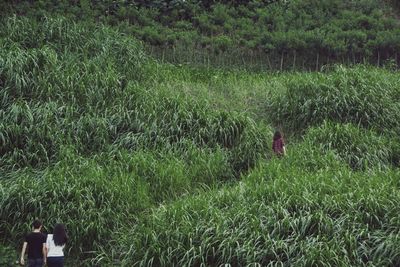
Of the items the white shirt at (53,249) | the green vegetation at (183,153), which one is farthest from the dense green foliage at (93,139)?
the white shirt at (53,249)

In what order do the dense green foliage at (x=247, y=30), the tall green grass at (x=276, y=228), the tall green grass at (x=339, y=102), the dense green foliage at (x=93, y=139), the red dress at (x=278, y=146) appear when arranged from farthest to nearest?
the dense green foliage at (x=247, y=30) < the tall green grass at (x=339, y=102) < the red dress at (x=278, y=146) < the dense green foliage at (x=93, y=139) < the tall green grass at (x=276, y=228)

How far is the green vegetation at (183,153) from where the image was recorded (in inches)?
342

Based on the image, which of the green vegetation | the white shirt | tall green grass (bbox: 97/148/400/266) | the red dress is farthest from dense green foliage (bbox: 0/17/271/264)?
the white shirt

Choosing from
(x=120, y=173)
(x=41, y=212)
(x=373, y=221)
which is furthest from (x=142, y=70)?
(x=373, y=221)

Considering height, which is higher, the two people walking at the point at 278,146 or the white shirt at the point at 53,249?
the white shirt at the point at 53,249

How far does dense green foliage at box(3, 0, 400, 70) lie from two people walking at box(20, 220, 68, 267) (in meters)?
9.28

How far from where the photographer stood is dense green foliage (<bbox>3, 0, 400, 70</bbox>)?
1736cm

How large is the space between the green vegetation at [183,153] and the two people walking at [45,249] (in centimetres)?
80

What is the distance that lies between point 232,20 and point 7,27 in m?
6.85

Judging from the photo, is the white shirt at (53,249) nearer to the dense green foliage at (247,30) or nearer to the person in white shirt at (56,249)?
the person in white shirt at (56,249)

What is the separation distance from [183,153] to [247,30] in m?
7.56

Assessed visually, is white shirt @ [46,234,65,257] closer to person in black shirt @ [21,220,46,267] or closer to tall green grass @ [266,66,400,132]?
person in black shirt @ [21,220,46,267]

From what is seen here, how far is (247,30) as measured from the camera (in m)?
18.3

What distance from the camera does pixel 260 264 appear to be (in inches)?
326
